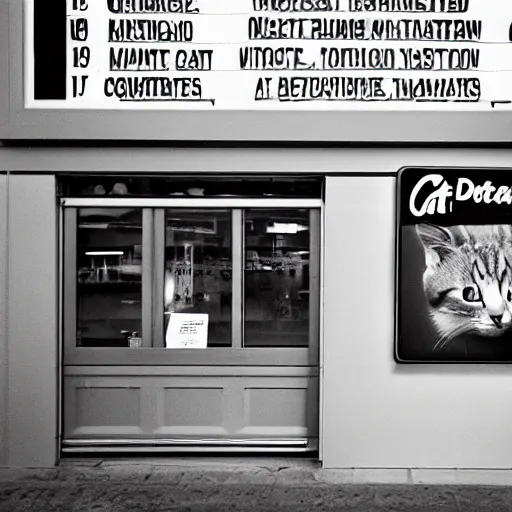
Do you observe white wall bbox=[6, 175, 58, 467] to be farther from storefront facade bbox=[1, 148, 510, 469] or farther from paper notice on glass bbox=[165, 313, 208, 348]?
paper notice on glass bbox=[165, 313, 208, 348]

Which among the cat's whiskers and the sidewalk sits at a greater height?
the cat's whiskers

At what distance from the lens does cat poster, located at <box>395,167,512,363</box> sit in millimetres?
6363

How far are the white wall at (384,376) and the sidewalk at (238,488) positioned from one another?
0.88 ft

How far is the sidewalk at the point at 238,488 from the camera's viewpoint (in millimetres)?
5824

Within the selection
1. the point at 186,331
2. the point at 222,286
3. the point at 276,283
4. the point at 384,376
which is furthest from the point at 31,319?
the point at 384,376

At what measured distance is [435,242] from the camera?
6.39 metres

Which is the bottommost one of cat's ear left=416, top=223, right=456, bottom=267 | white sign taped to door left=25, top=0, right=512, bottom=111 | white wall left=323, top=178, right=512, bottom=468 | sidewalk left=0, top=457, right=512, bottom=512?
sidewalk left=0, top=457, right=512, bottom=512

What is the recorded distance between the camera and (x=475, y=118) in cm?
629

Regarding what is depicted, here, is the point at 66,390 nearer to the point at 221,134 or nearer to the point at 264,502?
the point at 264,502

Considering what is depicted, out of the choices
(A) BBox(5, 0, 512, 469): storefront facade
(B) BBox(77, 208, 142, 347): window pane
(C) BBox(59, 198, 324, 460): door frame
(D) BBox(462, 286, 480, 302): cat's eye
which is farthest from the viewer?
(B) BBox(77, 208, 142, 347): window pane

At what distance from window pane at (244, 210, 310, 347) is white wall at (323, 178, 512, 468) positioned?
43 centimetres

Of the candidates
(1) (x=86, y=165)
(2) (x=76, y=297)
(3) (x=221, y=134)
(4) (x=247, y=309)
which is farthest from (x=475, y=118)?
(2) (x=76, y=297)

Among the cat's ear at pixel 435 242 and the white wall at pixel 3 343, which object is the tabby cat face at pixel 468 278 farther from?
the white wall at pixel 3 343

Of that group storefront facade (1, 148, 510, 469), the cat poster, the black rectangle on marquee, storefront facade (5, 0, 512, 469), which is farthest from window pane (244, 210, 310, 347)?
the black rectangle on marquee
